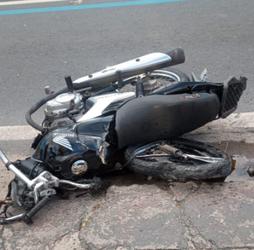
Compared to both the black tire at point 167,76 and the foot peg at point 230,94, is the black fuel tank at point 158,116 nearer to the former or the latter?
the foot peg at point 230,94

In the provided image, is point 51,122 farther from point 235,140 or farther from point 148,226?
point 235,140

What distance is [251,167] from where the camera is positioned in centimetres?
Answer: 361

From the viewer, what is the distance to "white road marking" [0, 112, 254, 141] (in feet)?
13.4

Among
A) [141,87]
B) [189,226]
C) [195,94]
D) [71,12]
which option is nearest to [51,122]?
[141,87]

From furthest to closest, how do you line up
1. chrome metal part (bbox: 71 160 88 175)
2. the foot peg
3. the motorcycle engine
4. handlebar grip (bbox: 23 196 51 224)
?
the motorcycle engine < the foot peg < chrome metal part (bbox: 71 160 88 175) < handlebar grip (bbox: 23 196 51 224)

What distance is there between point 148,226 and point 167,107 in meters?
0.75

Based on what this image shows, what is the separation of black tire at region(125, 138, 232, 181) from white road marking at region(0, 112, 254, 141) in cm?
74

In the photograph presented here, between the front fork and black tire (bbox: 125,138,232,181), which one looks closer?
the front fork

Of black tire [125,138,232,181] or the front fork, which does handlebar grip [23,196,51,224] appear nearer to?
the front fork

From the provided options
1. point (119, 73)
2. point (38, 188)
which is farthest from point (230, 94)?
point (38, 188)

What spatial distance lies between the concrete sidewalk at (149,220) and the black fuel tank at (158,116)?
1.06ft

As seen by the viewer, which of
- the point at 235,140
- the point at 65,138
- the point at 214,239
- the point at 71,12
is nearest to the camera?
the point at 214,239

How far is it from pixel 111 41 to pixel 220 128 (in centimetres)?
286

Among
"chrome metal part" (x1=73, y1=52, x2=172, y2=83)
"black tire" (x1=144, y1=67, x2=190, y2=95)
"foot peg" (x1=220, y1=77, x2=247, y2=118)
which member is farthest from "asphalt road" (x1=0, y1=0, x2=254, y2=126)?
"chrome metal part" (x1=73, y1=52, x2=172, y2=83)
